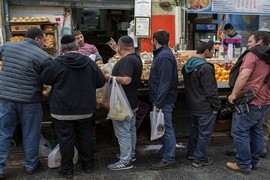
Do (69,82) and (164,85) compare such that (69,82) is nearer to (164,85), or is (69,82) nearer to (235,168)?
(164,85)

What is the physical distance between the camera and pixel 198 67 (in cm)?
424

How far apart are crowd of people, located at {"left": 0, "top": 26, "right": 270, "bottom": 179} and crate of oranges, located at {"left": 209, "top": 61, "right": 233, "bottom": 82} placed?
115 cm

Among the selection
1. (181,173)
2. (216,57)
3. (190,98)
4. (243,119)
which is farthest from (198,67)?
(216,57)

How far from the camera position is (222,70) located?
5535mm

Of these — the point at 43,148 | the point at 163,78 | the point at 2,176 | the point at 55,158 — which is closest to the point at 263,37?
the point at 163,78

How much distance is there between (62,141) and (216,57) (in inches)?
158

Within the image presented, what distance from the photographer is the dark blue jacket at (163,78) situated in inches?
163

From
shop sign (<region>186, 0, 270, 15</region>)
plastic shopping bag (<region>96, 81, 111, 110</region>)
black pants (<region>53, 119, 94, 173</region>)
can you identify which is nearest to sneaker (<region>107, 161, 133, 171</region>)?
black pants (<region>53, 119, 94, 173</region>)

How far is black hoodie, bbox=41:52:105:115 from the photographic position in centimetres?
386

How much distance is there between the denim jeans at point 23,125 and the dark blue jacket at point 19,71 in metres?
0.11

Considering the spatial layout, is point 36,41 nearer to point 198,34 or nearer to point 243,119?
point 243,119

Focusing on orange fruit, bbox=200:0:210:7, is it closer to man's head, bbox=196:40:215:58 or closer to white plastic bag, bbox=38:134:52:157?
man's head, bbox=196:40:215:58

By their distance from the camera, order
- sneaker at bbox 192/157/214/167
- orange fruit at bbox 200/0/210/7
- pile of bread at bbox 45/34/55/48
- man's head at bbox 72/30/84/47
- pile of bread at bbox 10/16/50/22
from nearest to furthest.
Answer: sneaker at bbox 192/157/214/167 → man's head at bbox 72/30/84/47 → pile of bread at bbox 10/16/50/22 → pile of bread at bbox 45/34/55/48 → orange fruit at bbox 200/0/210/7

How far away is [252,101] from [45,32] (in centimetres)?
499
